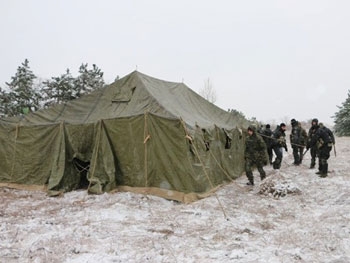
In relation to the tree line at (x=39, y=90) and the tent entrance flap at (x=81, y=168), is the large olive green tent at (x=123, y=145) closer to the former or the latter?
the tent entrance flap at (x=81, y=168)

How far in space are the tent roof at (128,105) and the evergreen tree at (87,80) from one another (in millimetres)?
10506

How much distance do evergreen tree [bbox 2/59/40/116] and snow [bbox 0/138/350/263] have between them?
11672 mm

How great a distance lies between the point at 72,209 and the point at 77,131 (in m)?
2.91

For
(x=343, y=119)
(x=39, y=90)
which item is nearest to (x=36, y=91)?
(x=39, y=90)

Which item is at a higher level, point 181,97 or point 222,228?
point 181,97

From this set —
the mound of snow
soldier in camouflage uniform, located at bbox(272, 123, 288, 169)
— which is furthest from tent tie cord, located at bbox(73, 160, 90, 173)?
soldier in camouflage uniform, located at bbox(272, 123, 288, 169)

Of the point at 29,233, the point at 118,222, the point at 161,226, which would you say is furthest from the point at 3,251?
the point at 161,226

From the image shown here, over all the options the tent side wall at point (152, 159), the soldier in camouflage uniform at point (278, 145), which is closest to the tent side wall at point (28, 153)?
the tent side wall at point (152, 159)

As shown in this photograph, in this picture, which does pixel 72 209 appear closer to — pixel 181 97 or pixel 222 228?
pixel 222 228

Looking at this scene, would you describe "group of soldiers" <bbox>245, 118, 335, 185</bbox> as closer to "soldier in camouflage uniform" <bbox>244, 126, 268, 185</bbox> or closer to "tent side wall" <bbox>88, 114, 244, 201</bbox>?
"soldier in camouflage uniform" <bbox>244, 126, 268, 185</bbox>

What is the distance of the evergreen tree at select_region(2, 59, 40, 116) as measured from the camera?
19.4 metres

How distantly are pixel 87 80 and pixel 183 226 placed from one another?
56.7 ft

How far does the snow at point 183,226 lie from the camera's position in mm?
4672

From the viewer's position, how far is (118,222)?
6262 millimetres
